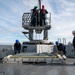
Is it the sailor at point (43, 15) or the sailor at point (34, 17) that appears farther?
the sailor at point (43, 15)

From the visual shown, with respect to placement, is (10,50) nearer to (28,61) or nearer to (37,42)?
(37,42)

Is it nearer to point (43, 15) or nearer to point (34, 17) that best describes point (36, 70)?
point (34, 17)

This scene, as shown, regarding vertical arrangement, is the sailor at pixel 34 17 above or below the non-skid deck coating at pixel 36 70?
above

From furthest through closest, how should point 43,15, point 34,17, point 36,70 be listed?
1. point 43,15
2. point 34,17
3. point 36,70

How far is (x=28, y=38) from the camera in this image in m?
19.5

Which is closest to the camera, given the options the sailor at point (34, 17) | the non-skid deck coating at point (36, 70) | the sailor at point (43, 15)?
the non-skid deck coating at point (36, 70)

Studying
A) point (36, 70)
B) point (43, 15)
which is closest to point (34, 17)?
point (43, 15)

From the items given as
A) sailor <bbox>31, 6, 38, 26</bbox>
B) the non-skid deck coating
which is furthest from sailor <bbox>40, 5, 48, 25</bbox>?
the non-skid deck coating

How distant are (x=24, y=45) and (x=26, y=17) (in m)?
2.81

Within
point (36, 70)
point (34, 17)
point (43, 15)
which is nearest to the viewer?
point (36, 70)

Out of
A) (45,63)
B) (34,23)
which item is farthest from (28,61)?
(34,23)

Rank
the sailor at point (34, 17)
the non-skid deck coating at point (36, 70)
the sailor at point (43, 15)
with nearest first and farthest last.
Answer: the non-skid deck coating at point (36, 70)
the sailor at point (34, 17)
the sailor at point (43, 15)

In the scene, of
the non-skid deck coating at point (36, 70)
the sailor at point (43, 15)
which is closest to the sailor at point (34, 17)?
the sailor at point (43, 15)

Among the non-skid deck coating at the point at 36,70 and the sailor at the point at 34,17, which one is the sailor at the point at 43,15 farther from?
the non-skid deck coating at the point at 36,70
